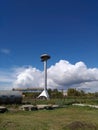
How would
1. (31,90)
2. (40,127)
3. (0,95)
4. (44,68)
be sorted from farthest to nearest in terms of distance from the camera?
(31,90) → (44,68) → (0,95) → (40,127)

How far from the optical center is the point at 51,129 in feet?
42.0

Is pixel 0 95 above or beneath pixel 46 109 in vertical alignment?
above

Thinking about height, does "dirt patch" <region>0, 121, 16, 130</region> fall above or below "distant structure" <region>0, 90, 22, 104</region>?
below

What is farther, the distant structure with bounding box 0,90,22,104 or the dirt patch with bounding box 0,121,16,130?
the distant structure with bounding box 0,90,22,104

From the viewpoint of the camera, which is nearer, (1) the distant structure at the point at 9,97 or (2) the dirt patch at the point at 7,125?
(2) the dirt patch at the point at 7,125

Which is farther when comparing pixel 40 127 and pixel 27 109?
pixel 27 109

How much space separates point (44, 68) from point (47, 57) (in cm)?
332

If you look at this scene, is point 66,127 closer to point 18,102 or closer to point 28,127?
point 28,127

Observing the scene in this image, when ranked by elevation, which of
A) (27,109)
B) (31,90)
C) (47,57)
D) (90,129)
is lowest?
(90,129)

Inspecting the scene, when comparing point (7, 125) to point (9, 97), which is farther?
point (9, 97)

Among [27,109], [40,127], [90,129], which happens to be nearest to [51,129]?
[40,127]

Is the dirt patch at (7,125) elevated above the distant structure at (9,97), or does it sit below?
below

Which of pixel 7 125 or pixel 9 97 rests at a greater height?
pixel 9 97

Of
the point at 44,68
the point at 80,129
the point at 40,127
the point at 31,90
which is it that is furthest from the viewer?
the point at 31,90
